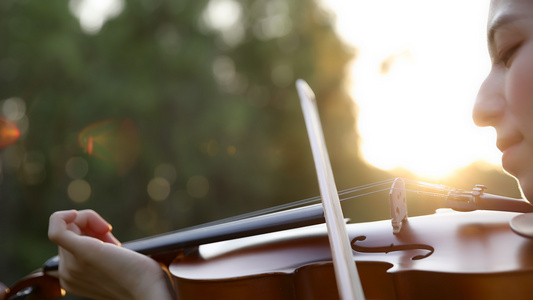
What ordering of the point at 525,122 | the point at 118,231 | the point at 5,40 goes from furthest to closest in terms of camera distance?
the point at 118,231 < the point at 5,40 < the point at 525,122

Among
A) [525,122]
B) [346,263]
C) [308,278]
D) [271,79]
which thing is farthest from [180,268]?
[271,79]

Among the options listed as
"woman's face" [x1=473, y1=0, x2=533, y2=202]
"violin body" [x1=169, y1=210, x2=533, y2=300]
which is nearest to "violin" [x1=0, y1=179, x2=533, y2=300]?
"violin body" [x1=169, y1=210, x2=533, y2=300]

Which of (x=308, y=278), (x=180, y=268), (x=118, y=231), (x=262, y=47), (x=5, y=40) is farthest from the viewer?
(x=262, y=47)

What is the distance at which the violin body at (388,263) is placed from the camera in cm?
52

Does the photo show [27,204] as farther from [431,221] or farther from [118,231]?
[431,221]

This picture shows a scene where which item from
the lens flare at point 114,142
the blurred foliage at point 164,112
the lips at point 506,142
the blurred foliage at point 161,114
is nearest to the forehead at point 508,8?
the lips at point 506,142

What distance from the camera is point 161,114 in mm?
6215

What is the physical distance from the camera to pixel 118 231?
236 inches

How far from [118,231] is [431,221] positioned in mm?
5774

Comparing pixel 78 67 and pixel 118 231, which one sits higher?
pixel 78 67

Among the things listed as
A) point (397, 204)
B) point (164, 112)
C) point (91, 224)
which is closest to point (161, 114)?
point (164, 112)

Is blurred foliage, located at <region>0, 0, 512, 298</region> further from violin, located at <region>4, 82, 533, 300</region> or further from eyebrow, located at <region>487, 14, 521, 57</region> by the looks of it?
eyebrow, located at <region>487, 14, 521, 57</region>

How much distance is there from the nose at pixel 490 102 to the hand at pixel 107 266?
553 millimetres

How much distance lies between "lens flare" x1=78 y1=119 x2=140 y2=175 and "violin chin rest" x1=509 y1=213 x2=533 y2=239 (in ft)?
18.3
